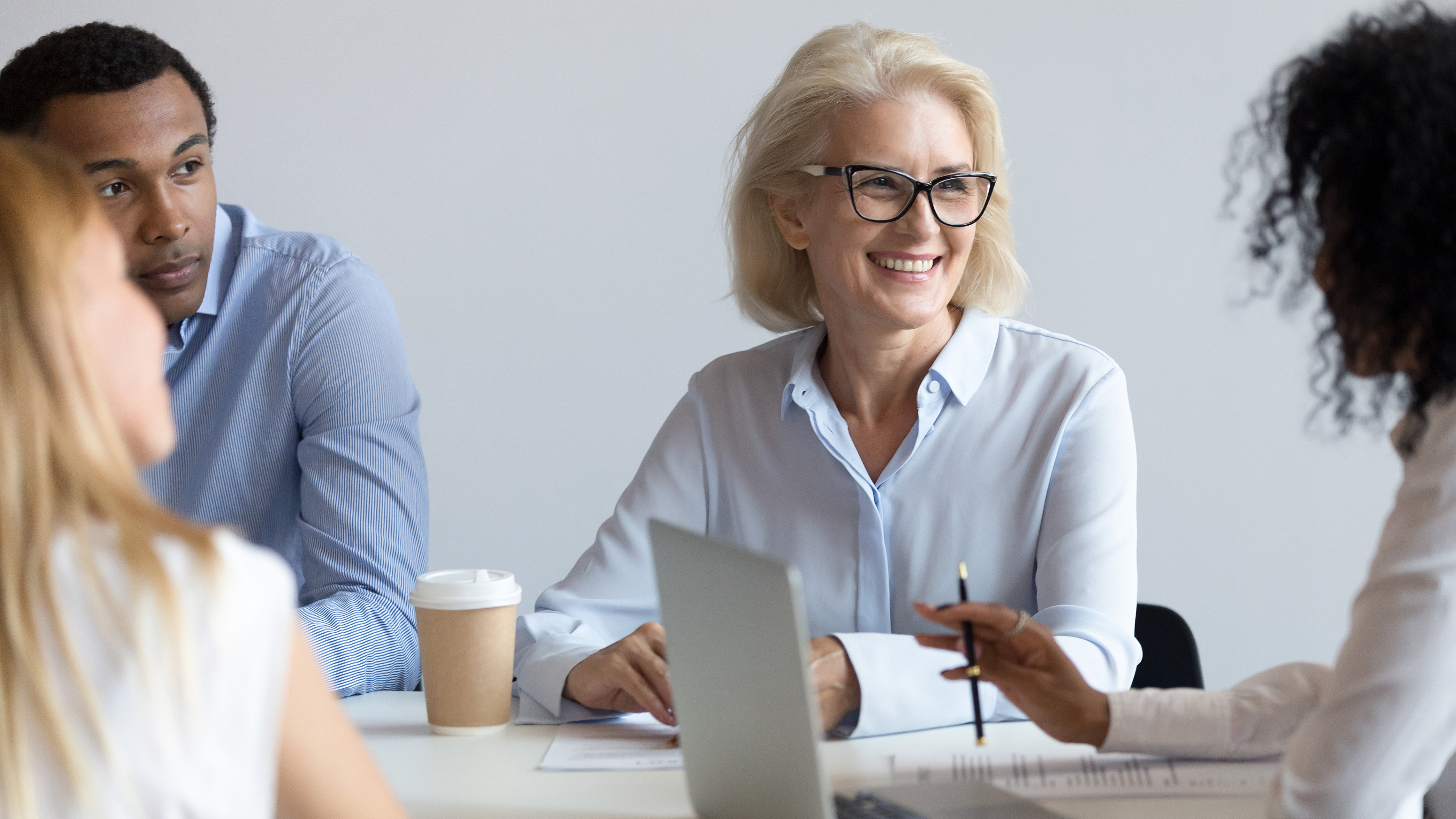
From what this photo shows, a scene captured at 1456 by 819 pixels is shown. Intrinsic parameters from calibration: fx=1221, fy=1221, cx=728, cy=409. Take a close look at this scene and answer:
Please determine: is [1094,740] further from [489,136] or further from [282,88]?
[282,88]

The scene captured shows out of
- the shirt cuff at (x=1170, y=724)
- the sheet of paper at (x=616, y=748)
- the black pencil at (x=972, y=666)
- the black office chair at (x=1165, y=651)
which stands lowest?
the black office chair at (x=1165, y=651)

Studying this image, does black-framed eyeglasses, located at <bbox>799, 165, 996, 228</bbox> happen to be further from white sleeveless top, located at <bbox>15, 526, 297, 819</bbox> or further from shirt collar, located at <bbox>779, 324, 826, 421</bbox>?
white sleeveless top, located at <bbox>15, 526, 297, 819</bbox>

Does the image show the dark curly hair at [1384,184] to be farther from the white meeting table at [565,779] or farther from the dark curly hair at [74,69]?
the dark curly hair at [74,69]

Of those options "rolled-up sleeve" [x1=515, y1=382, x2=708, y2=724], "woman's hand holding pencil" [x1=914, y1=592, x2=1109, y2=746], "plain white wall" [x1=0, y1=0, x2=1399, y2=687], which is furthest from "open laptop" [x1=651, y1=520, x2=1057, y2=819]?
"plain white wall" [x1=0, y1=0, x2=1399, y2=687]

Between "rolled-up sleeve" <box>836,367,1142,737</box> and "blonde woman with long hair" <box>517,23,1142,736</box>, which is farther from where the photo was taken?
"blonde woman with long hair" <box>517,23,1142,736</box>

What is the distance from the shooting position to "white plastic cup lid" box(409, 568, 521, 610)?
1.36 meters

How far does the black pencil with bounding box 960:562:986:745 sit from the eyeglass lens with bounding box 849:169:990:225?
2.41ft

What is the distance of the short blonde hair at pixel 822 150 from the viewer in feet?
5.81

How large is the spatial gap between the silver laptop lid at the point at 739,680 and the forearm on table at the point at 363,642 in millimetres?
640

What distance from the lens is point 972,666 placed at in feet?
3.76

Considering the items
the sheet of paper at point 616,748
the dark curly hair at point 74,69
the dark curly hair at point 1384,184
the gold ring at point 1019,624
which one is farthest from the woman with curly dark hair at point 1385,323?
the dark curly hair at point 74,69

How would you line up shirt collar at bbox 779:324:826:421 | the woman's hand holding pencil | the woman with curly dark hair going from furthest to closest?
shirt collar at bbox 779:324:826:421 < the woman's hand holding pencil < the woman with curly dark hair

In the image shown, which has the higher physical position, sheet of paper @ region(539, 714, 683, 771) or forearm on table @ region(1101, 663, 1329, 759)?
forearm on table @ region(1101, 663, 1329, 759)

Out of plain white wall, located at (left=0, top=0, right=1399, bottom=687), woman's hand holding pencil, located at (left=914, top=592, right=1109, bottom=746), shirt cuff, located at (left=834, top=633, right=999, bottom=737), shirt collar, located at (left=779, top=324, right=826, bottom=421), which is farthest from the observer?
plain white wall, located at (left=0, top=0, right=1399, bottom=687)
